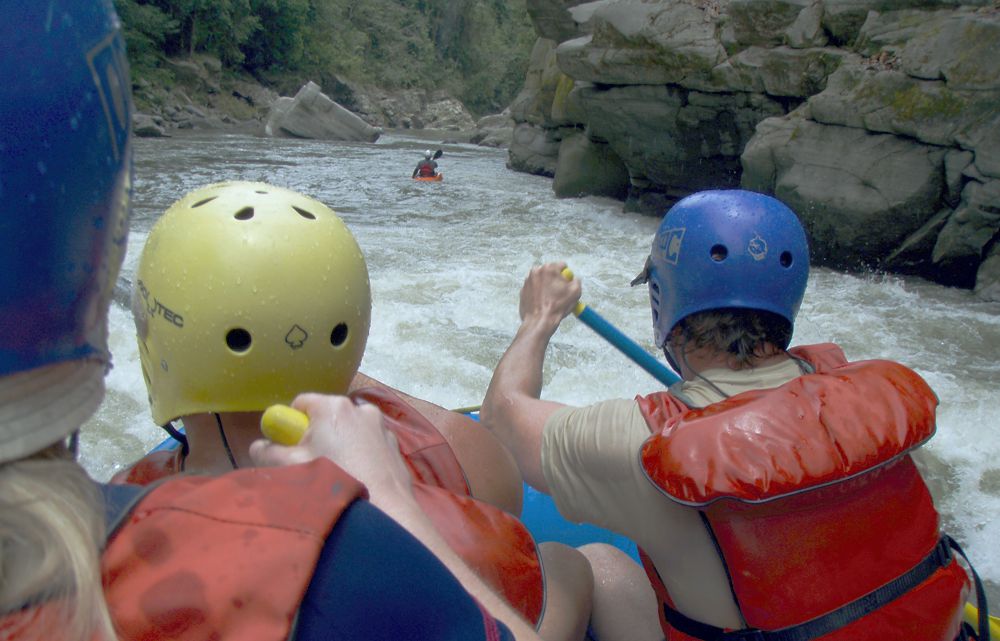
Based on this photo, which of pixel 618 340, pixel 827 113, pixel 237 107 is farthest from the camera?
pixel 237 107

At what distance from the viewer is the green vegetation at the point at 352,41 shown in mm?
31234

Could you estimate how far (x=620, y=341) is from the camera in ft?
7.36

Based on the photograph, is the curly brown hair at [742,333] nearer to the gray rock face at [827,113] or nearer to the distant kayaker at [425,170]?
the gray rock face at [827,113]

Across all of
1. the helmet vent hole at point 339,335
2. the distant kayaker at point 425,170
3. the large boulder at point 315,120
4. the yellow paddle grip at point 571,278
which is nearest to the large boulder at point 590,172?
the distant kayaker at point 425,170

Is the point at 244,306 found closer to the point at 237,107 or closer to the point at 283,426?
the point at 283,426

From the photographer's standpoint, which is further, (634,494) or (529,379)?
(529,379)

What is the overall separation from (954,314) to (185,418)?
6705 millimetres

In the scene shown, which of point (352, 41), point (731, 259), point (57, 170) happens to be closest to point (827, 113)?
point (731, 259)

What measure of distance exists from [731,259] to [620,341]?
521 millimetres

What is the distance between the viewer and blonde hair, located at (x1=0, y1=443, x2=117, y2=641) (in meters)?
0.60

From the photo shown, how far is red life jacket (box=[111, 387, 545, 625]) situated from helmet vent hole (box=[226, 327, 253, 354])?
0.26 m

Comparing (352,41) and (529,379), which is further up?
(529,379)

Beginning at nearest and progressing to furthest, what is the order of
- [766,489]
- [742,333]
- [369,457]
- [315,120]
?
1. [369,457]
2. [766,489]
3. [742,333]
4. [315,120]

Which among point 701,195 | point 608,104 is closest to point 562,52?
point 608,104
